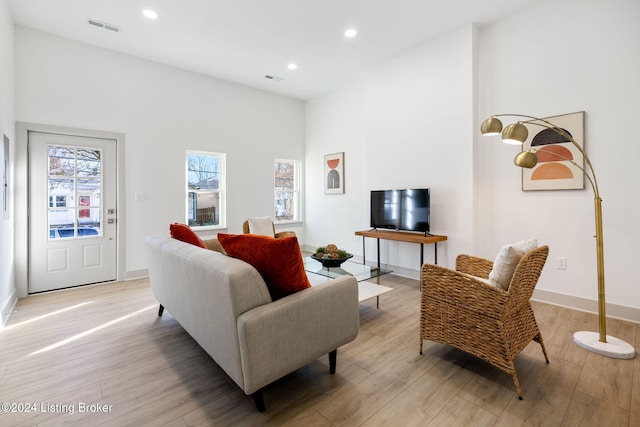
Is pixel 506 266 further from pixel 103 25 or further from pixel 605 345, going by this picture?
pixel 103 25

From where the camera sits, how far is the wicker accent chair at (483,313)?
1.83 metres

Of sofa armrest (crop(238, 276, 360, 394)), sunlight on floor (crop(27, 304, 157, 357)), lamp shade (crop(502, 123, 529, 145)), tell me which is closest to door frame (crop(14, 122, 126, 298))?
sunlight on floor (crop(27, 304, 157, 357))

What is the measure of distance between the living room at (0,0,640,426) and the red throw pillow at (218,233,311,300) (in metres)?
2.81

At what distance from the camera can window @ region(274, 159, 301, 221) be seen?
632 cm

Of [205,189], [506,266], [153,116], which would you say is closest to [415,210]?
[506,266]

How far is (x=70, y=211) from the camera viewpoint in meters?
4.00

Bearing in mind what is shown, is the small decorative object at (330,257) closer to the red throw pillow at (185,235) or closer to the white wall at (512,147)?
the red throw pillow at (185,235)

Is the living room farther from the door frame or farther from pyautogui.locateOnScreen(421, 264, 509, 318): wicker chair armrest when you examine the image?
pyautogui.locateOnScreen(421, 264, 509, 318): wicker chair armrest

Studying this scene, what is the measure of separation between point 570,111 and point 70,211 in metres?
6.06

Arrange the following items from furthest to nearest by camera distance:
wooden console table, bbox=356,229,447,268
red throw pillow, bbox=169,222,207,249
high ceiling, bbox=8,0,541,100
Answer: wooden console table, bbox=356,229,447,268 → high ceiling, bbox=8,0,541,100 → red throw pillow, bbox=169,222,207,249

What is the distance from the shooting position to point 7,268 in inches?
124

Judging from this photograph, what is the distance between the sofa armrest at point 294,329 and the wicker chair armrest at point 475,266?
3.73 ft

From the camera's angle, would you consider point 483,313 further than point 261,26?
No

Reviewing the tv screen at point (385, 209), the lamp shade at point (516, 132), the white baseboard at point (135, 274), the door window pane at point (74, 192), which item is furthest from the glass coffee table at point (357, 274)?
the door window pane at point (74, 192)
